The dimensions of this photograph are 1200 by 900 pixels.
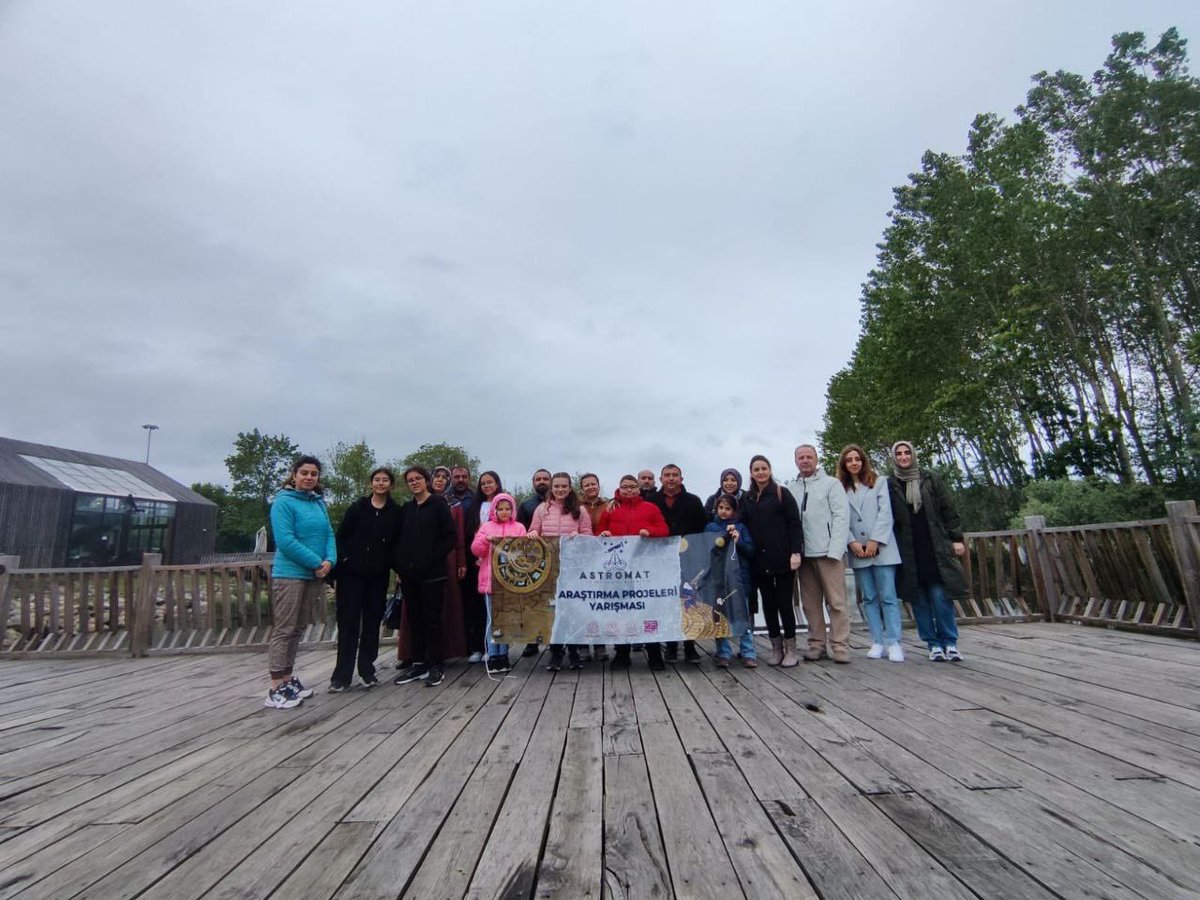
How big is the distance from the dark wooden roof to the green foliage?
129 feet

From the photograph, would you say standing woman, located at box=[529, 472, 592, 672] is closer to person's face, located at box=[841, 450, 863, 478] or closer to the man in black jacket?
the man in black jacket

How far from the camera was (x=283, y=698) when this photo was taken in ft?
13.8

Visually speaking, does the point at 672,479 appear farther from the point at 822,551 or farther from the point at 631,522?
the point at 822,551

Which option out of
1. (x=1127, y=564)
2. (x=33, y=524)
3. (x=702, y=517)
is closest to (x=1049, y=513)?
(x=1127, y=564)

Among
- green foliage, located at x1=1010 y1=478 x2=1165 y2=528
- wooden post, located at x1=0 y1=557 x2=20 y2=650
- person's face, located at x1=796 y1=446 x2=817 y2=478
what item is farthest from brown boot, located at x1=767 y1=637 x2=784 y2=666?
green foliage, located at x1=1010 y1=478 x2=1165 y2=528

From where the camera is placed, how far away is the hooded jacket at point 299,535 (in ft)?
14.5

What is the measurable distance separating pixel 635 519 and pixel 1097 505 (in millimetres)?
16343

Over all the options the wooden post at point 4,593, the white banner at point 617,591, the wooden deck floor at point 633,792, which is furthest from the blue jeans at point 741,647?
the wooden post at point 4,593

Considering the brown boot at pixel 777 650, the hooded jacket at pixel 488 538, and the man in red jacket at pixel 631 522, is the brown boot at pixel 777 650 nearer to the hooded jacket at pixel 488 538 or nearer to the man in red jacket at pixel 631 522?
the man in red jacket at pixel 631 522

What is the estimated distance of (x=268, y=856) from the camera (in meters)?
1.87

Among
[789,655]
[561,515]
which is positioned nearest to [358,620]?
[561,515]

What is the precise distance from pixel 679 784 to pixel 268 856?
58.0 inches

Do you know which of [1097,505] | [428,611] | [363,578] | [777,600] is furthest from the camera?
[1097,505]

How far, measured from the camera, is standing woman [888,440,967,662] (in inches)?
198
